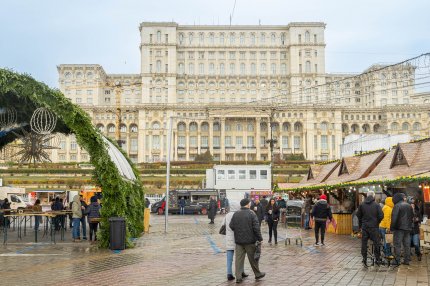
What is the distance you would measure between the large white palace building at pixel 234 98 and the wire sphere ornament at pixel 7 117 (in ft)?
312

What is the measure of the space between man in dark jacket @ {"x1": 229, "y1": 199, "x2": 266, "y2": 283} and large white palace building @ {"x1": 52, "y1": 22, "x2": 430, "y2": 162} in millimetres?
103885

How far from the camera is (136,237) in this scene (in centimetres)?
2061

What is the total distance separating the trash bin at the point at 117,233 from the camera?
16219mm

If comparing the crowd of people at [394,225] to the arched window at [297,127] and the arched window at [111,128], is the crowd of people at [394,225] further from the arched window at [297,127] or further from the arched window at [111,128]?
the arched window at [111,128]

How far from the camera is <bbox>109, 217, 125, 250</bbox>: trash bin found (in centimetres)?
1622

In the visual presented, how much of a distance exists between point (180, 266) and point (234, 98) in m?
117

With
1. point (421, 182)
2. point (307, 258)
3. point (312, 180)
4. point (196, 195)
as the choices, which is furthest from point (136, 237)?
point (196, 195)

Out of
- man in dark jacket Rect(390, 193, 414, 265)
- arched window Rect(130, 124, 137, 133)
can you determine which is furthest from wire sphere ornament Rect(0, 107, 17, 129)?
arched window Rect(130, 124, 137, 133)

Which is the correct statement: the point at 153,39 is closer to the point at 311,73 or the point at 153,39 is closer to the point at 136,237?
the point at 311,73

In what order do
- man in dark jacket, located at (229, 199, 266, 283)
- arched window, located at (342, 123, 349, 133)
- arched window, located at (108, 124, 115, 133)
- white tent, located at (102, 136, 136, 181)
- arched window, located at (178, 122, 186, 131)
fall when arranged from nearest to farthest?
man in dark jacket, located at (229, 199, 266, 283) < white tent, located at (102, 136, 136, 181) < arched window, located at (178, 122, 186, 131) < arched window, located at (108, 124, 115, 133) < arched window, located at (342, 123, 349, 133)

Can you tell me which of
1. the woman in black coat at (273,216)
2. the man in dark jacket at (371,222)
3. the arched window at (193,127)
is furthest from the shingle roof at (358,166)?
the arched window at (193,127)

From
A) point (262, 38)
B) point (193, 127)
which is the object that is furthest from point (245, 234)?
point (262, 38)

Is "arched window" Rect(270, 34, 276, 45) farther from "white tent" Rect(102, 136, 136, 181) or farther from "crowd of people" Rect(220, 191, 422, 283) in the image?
"crowd of people" Rect(220, 191, 422, 283)

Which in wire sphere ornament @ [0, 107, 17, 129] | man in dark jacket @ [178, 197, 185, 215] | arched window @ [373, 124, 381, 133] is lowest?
man in dark jacket @ [178, 197, 185, 215]
